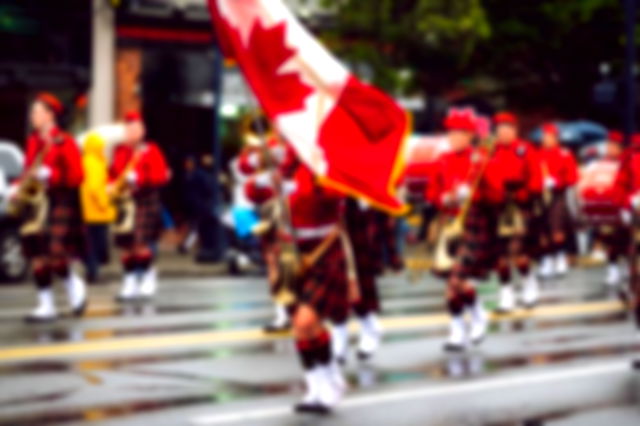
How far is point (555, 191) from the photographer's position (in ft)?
70.4

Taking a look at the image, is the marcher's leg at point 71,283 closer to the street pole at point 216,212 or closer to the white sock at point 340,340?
the white sock at point 340,340

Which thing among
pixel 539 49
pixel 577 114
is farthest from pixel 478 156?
pixel 577 114

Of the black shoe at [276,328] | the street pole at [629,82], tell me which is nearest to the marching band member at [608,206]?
the street pole at [629,82]

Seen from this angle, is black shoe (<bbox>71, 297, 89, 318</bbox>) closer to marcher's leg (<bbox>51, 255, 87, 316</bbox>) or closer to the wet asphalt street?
marcher's leg (<bbox>51, 255, 87, 316</bbox>)

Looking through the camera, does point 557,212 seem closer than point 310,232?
No

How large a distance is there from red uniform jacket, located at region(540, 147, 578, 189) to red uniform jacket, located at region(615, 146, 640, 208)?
9.28 meters

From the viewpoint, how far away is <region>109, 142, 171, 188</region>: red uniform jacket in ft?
52.4

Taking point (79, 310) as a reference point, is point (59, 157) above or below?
above

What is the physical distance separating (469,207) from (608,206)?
230 inches

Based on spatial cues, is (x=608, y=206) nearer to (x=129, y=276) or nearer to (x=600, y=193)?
(x=600, y=193)

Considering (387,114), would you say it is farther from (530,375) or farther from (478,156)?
(478,156)

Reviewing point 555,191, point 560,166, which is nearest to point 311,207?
point 560,166

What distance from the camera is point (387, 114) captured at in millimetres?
8469

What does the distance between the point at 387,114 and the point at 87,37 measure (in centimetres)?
2079
